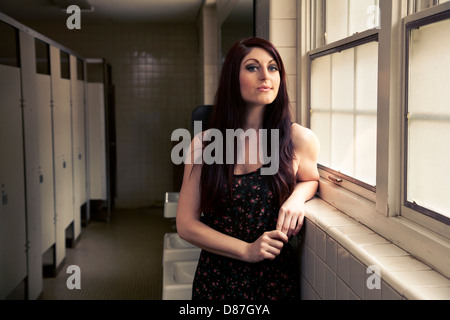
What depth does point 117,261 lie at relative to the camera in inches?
171

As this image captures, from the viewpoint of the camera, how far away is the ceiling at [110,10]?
17.2 feet

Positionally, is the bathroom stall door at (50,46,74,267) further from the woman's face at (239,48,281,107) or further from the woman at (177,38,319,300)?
the woman's face at (239,48,281,107)

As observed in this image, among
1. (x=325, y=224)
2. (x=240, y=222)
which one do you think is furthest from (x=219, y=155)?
(x=325, y=224)

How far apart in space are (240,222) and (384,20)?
0.74 meters

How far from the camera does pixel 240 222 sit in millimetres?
1521

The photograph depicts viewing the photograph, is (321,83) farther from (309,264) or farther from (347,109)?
(309,264)

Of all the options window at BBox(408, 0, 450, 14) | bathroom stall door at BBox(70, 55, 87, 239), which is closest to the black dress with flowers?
window at BBox(408, 0, 450, 14)

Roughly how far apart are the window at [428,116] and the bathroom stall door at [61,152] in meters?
3.39

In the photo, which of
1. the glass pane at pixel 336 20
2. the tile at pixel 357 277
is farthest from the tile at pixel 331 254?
the glass pane at pixel 336 20

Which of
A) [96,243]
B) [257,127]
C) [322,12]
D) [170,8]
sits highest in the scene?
[170,8]

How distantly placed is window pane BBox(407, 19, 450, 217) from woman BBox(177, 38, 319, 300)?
0.43 m

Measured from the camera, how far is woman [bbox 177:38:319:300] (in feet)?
4.81
